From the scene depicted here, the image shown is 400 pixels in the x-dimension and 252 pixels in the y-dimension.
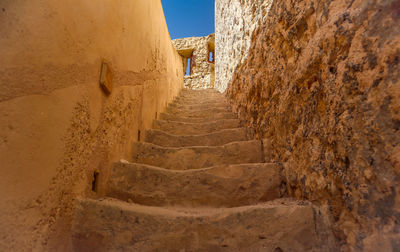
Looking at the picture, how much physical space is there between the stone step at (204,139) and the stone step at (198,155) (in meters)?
0.22

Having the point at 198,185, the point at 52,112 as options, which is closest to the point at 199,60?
the point at 198,185

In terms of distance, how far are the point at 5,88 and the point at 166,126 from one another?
1.36 metres

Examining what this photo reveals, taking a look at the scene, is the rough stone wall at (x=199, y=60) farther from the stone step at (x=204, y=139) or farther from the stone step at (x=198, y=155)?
the stone step at (x=198, y=155)

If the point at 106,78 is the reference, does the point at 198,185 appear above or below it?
below

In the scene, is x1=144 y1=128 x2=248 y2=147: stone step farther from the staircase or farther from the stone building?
the stone building

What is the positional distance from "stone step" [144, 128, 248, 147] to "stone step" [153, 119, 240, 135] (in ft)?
0.73

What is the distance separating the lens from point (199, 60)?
784 cm

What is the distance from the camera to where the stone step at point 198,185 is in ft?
3.27

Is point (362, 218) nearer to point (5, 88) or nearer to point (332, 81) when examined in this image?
point (332, 81)

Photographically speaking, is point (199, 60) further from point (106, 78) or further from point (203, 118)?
point (106, 78)

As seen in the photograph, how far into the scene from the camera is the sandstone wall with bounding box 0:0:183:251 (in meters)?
A: 0.57

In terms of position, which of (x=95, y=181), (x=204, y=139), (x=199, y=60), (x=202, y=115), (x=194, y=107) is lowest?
(x=95, y=181)

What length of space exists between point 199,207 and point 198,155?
0.39 meters

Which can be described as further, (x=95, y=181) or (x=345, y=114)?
(x=95, y=181)
